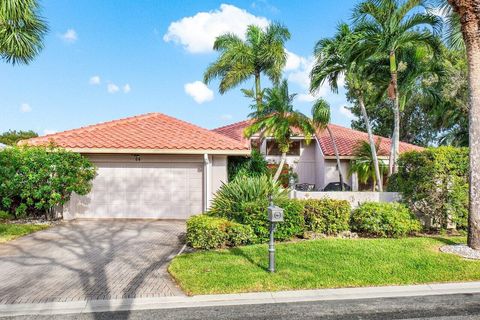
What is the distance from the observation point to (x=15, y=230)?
10703 mm

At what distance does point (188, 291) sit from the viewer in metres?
5.50

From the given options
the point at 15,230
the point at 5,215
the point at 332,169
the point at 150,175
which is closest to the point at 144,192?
the point at 150,175

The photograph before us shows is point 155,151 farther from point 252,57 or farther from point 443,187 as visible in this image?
point 252,57

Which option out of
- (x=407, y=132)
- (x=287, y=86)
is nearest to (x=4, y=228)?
(x=287, y=86)

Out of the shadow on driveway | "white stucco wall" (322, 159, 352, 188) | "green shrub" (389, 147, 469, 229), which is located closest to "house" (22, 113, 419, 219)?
the shadow on driveway

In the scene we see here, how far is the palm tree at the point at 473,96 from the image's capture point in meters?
7.65

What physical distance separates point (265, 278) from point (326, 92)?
12.0 meters

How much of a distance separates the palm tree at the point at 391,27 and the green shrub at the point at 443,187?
9.71 feet

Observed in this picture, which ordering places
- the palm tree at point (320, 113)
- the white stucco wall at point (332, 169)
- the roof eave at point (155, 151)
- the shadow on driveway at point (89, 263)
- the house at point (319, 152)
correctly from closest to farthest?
the shadow on driveway at point (89, 263), the roof eave at point (155, 151), the palm tree at point (320, 113), the house at point (319, 152), the white stucco wall at point (332, 169)

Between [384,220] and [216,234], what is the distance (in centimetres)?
462

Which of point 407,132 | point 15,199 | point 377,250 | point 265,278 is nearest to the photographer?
point 265,278

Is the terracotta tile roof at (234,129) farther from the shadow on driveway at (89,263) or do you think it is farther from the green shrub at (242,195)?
the green shrub at (242,195)

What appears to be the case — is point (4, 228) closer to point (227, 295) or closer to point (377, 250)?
point (227, 295)

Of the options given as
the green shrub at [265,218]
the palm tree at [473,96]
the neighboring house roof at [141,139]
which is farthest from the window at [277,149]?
the palm tree at [473,96]
